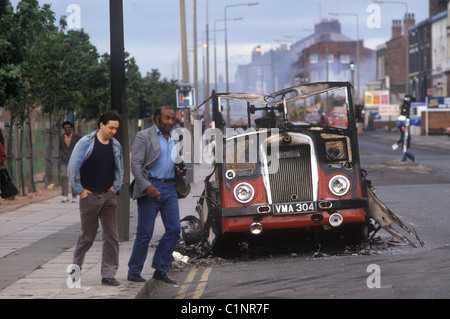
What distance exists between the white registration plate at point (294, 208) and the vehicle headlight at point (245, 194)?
0.35 m

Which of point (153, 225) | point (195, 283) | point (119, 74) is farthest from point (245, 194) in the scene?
point (119, 74)

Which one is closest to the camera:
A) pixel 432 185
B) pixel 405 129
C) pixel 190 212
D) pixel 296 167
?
pixel 296 167

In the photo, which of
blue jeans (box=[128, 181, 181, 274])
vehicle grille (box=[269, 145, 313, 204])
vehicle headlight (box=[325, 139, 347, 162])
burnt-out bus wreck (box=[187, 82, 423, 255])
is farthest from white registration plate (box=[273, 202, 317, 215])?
blue jeans (box=[128, 181, 181, 274])

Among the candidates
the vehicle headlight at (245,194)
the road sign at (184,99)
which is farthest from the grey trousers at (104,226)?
the road sign at (184,99)

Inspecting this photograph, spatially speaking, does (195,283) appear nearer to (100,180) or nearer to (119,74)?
(100,180)

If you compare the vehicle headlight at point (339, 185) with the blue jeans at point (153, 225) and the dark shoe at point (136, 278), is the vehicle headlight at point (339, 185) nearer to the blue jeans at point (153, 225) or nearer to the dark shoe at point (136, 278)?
the blue jeans at point (153, 225)

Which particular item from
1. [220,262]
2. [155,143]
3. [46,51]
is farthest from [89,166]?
[46,51]

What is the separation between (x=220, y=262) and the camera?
10.9 m

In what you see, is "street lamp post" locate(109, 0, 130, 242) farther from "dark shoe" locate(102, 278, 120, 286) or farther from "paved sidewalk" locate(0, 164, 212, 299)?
"dark shoe" locate(102, 278, 120, 286)

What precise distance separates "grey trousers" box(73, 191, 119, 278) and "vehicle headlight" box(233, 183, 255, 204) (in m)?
2.41

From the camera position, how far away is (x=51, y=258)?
10.8m

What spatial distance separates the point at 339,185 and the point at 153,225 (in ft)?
9.65
